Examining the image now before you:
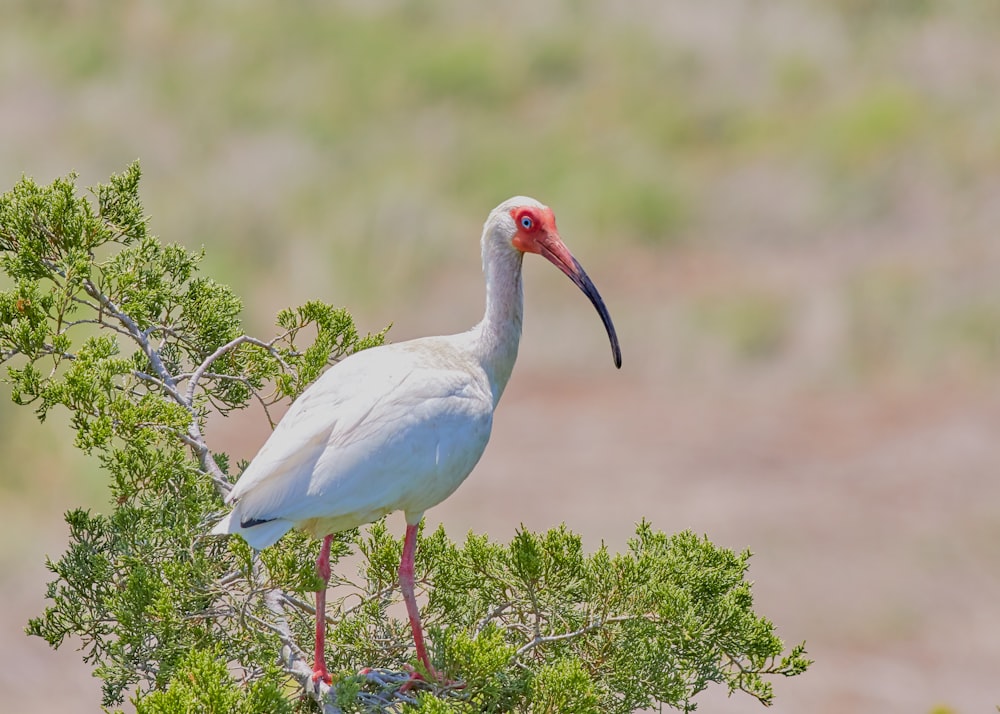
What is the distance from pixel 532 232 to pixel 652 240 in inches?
608

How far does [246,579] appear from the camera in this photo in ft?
16.7

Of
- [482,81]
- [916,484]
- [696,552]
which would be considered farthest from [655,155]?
[696,552]

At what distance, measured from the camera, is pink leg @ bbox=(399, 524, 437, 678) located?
532cm

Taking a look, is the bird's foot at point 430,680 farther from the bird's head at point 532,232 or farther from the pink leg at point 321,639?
the bird's head at point 532,232

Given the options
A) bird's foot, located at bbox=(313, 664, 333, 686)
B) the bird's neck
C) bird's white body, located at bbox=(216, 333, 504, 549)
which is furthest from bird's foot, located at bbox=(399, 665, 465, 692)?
the bird's neck

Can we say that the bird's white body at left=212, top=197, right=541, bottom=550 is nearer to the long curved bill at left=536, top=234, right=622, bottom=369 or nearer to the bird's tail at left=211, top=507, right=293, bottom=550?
the bird's tail at left=211, top=507, right=293, bottom=550

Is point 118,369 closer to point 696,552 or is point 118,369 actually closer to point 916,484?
point 696,552

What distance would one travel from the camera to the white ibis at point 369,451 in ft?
16.8

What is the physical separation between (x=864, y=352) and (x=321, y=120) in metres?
10.6

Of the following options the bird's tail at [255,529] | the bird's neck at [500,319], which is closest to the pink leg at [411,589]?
the bird's tail at [255,529]

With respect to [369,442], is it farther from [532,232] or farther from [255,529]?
[532,232]

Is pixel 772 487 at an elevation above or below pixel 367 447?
above

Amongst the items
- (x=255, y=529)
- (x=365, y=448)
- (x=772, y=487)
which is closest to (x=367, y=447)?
(x=365, y=448)

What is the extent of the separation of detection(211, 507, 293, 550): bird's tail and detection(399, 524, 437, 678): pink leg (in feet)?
1.98
